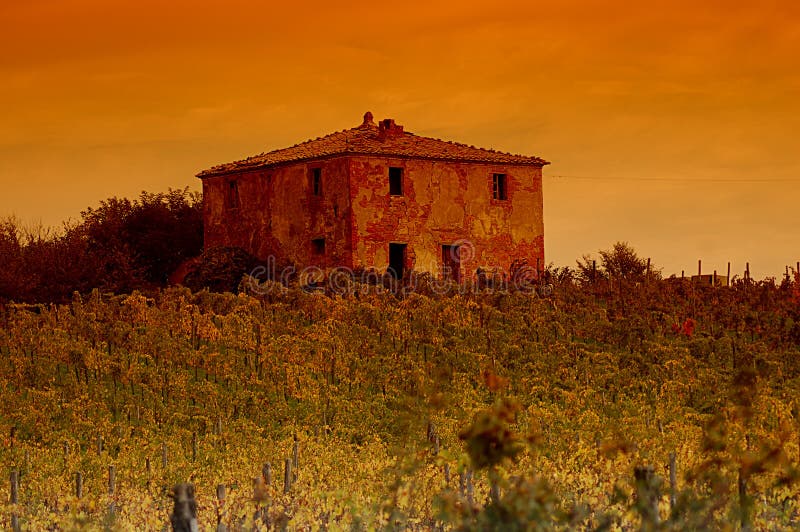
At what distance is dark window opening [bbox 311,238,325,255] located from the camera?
113 ft

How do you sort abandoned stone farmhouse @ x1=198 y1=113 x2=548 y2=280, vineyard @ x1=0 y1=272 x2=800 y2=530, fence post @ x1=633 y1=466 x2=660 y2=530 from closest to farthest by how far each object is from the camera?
fence post @ x1=633 y1=466 x2=660 y2=530
vineyard @ x1=0 y1=272 x2=800 y2=530
abandoned stone farmhouse @ x1=198 y1=113 x2=548 y2=280

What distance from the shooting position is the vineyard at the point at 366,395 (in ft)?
39.5

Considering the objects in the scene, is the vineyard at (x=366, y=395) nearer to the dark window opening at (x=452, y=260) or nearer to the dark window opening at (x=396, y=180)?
the dark window opening at (x=452, y=260)

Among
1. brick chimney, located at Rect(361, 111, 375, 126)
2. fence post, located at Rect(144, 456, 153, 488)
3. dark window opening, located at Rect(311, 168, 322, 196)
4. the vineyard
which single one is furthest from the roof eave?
fence post, located at Rect(144, 456, 153, 488)

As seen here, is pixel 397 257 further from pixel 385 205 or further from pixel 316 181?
pixel 316 181

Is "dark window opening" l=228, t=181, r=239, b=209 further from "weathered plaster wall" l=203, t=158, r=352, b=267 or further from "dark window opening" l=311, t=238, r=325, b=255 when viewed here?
"dark window opening" l=311, t=238, r=325, b=255

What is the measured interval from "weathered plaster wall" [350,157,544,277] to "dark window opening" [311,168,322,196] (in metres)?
1.42

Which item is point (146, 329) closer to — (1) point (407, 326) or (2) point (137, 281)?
(1) point (407, 326)

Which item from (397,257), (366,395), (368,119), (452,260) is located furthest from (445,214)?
(366,395)

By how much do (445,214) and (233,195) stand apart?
22.9 ft

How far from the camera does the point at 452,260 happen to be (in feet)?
114

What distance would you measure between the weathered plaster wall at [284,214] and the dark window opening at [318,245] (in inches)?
4.0

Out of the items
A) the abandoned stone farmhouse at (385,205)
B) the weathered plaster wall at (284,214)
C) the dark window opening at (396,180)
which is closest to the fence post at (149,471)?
the abandoned stone farmhouse at (385,205)

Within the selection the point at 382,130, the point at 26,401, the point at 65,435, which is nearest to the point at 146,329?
the point at 26,401
